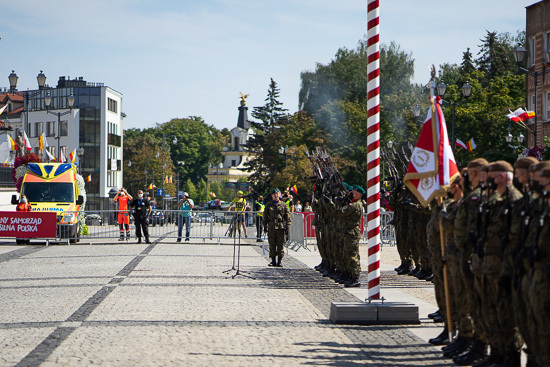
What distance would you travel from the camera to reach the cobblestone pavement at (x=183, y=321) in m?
8.72

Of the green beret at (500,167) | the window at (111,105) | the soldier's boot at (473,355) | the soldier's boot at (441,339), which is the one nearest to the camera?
the green beret at (500,167)

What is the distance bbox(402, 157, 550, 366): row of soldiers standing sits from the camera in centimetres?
663

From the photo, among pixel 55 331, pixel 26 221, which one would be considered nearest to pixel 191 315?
pixel 55 331

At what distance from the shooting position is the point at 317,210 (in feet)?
63.0

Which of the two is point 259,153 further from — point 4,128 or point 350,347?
point 350,347

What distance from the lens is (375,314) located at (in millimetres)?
11234

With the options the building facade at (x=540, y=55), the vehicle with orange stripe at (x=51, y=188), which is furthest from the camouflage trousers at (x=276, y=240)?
the building facade at (x=540, y=55)

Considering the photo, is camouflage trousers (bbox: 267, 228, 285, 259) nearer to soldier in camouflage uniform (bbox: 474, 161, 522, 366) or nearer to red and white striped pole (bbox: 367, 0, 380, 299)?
red and white striped pole (bbox: 367, 0, 380, 299)

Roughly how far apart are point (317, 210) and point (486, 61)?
63796 mm

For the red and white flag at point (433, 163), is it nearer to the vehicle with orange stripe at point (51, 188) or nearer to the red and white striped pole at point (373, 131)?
the red and white striped pole at point (373, 131)

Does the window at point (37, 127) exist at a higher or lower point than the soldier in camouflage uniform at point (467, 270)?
higher

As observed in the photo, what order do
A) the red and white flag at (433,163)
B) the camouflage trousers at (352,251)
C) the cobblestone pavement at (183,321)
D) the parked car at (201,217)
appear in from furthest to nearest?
the parked car at (201,217) → the camouflage trousers at (352,251) → the red and white flag at (433,163) → the cobblestone pavement at (183,321)

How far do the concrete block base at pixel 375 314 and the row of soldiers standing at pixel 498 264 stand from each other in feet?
4.35

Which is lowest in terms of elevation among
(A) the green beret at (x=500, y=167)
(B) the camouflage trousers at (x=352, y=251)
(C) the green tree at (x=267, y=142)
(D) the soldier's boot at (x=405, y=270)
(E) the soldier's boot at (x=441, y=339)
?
(E) the soldier's boot at (x=441, y=339)
